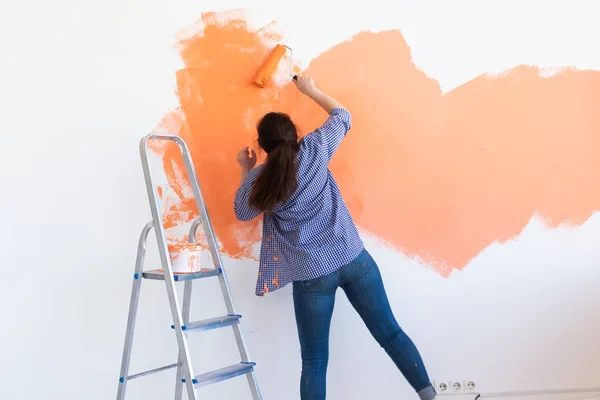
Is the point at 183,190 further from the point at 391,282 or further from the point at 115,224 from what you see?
the point at 391,282

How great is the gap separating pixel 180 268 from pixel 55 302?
25.2 inches

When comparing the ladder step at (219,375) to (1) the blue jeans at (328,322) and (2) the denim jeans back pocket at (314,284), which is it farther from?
(2) the denim jeans back pocket at (314,284)

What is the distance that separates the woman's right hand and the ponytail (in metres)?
0.37

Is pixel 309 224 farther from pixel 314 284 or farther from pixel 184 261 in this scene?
pixel 184 261

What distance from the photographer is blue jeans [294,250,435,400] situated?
2062mm

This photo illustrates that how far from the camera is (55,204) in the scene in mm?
2287

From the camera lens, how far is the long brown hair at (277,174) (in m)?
1.97

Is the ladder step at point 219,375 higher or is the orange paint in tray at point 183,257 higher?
the orange paint in tray at point 183,257

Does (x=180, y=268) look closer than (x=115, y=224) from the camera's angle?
Yes

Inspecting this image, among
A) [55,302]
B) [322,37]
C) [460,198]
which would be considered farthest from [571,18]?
[55,302]

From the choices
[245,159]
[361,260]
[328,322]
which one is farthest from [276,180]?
[328,322]

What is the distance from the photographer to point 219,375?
186 cm

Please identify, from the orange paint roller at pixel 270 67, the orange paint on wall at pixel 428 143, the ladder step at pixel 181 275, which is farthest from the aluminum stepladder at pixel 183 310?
the orange paint roller at pixel 270 67

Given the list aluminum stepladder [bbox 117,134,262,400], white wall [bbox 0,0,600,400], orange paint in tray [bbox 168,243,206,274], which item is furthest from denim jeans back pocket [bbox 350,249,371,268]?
orange paint in tray [bbox 168,243,206,274]
